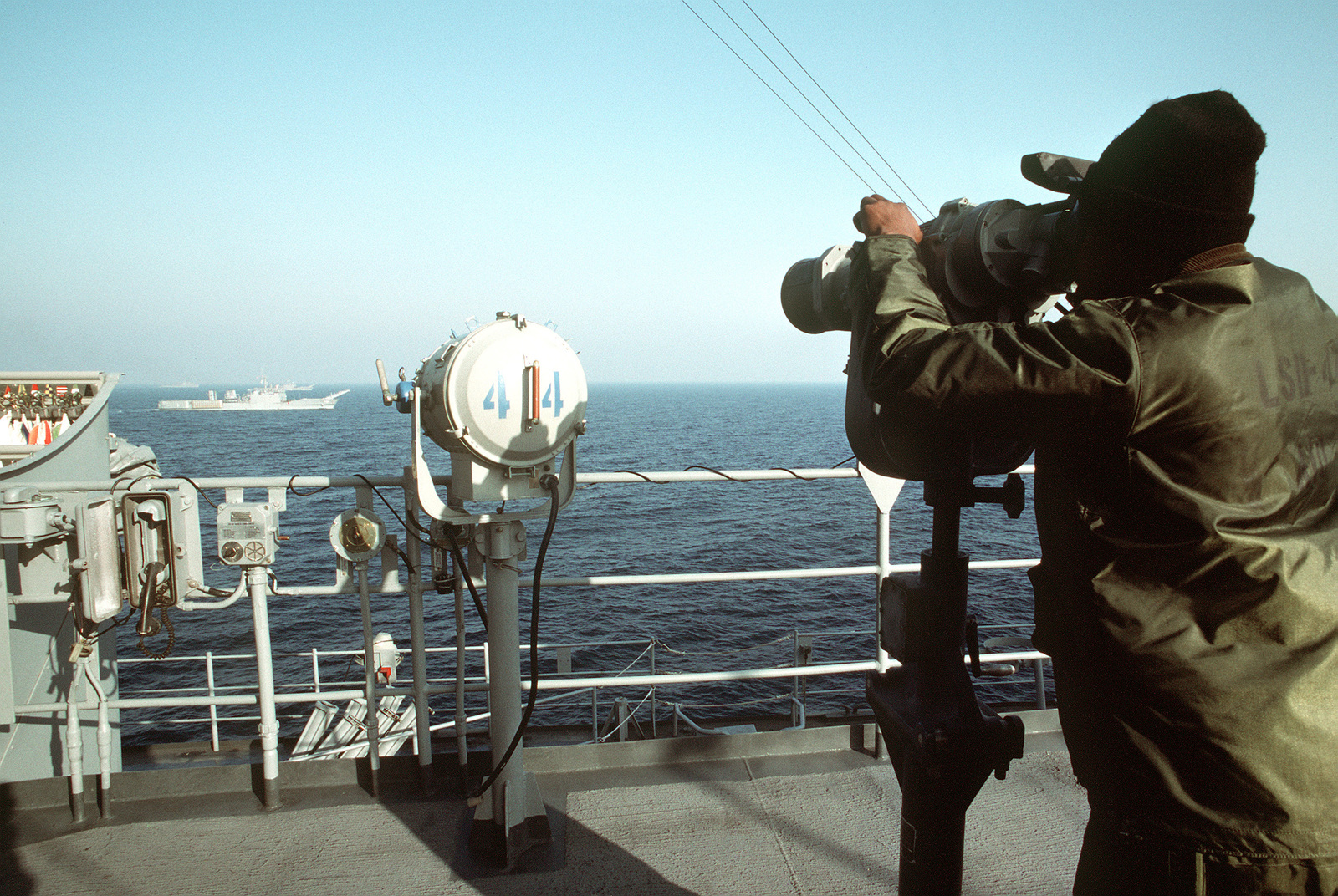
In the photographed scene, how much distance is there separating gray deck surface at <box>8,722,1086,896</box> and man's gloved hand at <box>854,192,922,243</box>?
185cm

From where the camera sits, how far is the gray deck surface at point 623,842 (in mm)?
2250

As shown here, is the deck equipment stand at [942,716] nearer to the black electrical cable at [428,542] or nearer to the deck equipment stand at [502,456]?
the deck equipment stand at [502,456]

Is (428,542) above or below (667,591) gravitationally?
above

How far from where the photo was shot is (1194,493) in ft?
3.65

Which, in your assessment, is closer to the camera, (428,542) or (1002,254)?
(1002,254)

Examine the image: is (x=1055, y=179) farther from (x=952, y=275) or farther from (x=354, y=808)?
(x=354, y=808)

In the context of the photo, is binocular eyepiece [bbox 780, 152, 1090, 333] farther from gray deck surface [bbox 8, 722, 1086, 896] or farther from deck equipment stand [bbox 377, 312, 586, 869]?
gray deck surface [bbox 8, 722, 1086, 896]

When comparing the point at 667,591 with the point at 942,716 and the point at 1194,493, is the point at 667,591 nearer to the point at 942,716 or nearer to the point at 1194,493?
the point at 942,716

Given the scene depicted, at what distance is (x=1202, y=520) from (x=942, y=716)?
58 centimetres

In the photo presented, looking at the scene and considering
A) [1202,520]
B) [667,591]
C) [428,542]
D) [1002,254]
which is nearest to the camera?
[1202,520]

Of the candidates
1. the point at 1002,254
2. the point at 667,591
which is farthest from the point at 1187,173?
the point at 667,591

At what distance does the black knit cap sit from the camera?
1.10 meters

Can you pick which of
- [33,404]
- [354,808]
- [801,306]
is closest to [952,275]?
[801,306]

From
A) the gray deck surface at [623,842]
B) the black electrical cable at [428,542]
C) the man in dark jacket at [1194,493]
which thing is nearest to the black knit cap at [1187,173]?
the man in dark jacket at [1194,493]
